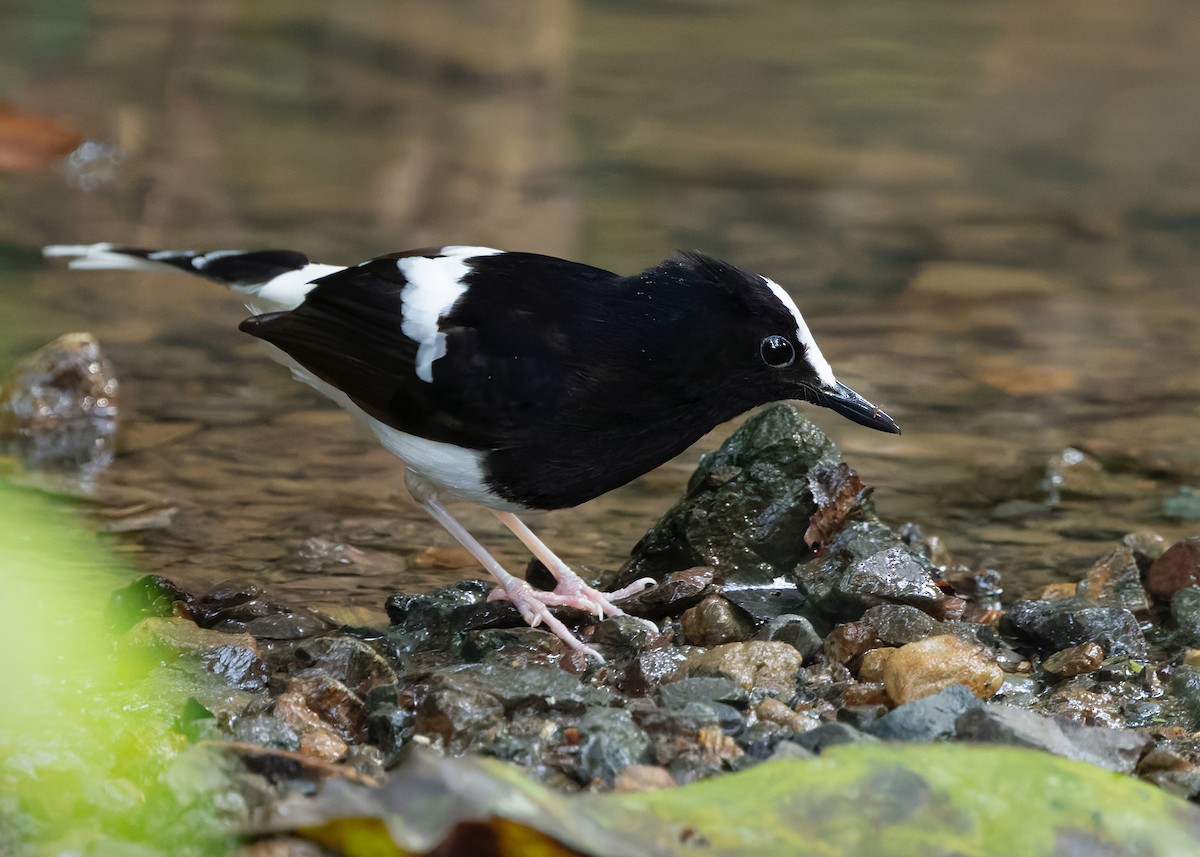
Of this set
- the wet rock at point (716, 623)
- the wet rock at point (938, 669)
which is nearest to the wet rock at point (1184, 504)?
the wet rock at point (938, 669)

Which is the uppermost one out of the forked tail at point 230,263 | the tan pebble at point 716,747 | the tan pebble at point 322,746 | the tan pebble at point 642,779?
the forked tail at point 230,263

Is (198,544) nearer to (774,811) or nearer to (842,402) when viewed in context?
(842,402)

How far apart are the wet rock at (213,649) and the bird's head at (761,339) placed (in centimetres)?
152

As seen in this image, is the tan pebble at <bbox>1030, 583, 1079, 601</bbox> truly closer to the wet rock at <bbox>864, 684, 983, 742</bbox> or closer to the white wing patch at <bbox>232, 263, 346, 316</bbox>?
the wet rock at <bbox>864, 684, 983, 742</bbox>

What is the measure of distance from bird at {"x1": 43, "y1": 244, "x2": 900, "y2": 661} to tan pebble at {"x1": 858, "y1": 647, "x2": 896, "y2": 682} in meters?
0.66

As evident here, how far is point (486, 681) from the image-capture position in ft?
12.7

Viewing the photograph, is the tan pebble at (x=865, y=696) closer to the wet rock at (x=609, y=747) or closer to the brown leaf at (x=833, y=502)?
the wet rock at (x=609, y=747)

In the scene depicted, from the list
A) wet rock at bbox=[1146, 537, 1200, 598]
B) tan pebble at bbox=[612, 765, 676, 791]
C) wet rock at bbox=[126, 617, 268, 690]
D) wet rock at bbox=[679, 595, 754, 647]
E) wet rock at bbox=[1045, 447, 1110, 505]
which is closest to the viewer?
tan pebble at bbox=[612, 765, 676, 791]

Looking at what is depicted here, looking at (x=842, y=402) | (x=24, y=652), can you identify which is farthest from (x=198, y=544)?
(x=24, y=652)

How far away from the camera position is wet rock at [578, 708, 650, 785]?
3.40 meters

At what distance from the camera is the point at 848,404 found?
4434 mm

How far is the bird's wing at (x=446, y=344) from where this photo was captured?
4383 millimetres

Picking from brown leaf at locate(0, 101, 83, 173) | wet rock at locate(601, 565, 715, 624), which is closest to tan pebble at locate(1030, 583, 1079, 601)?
wet rock at locate(601, 565, 715, 624)

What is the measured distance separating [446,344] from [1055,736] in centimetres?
201
